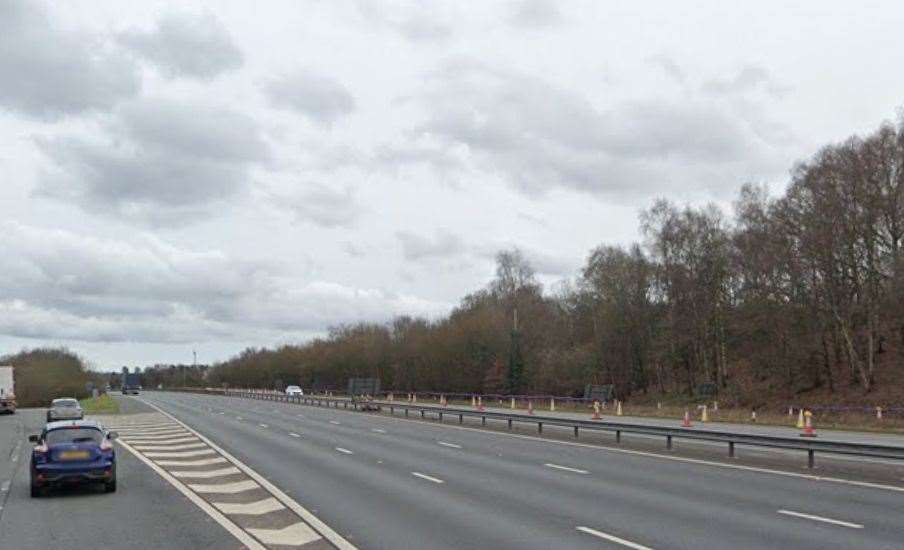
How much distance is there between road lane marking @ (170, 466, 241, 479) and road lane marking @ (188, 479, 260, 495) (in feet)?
5.37

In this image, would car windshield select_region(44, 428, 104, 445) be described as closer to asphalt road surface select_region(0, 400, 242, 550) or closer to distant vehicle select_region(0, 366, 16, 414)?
asphalt road surface select_region(0, 400, 242, 550)

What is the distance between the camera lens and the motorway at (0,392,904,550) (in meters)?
11.9

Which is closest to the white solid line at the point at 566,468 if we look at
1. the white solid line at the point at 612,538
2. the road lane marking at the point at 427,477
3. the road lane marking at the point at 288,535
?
the road lane marking at the point at 427,477

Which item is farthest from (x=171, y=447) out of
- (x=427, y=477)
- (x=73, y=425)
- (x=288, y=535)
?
(x=288, y=535)

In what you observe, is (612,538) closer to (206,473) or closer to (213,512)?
(213,512)

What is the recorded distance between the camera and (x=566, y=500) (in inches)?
613

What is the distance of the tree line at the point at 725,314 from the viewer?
201 feet

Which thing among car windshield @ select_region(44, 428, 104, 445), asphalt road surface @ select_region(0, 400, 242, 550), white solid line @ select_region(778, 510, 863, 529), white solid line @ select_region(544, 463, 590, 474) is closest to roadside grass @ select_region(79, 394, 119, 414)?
asphalt road surface @ select_region(0, 400, 242, 550)

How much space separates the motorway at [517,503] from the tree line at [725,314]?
126 ft

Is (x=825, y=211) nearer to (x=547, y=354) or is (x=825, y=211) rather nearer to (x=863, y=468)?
(x=547, y=354)

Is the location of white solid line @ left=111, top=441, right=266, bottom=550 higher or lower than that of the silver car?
lower

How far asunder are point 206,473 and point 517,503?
917 cm

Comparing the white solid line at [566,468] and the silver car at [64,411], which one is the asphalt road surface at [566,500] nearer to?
the white solid line at [566,468]

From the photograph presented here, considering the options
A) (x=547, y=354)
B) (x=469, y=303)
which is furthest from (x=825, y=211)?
(x=469, y=303)
